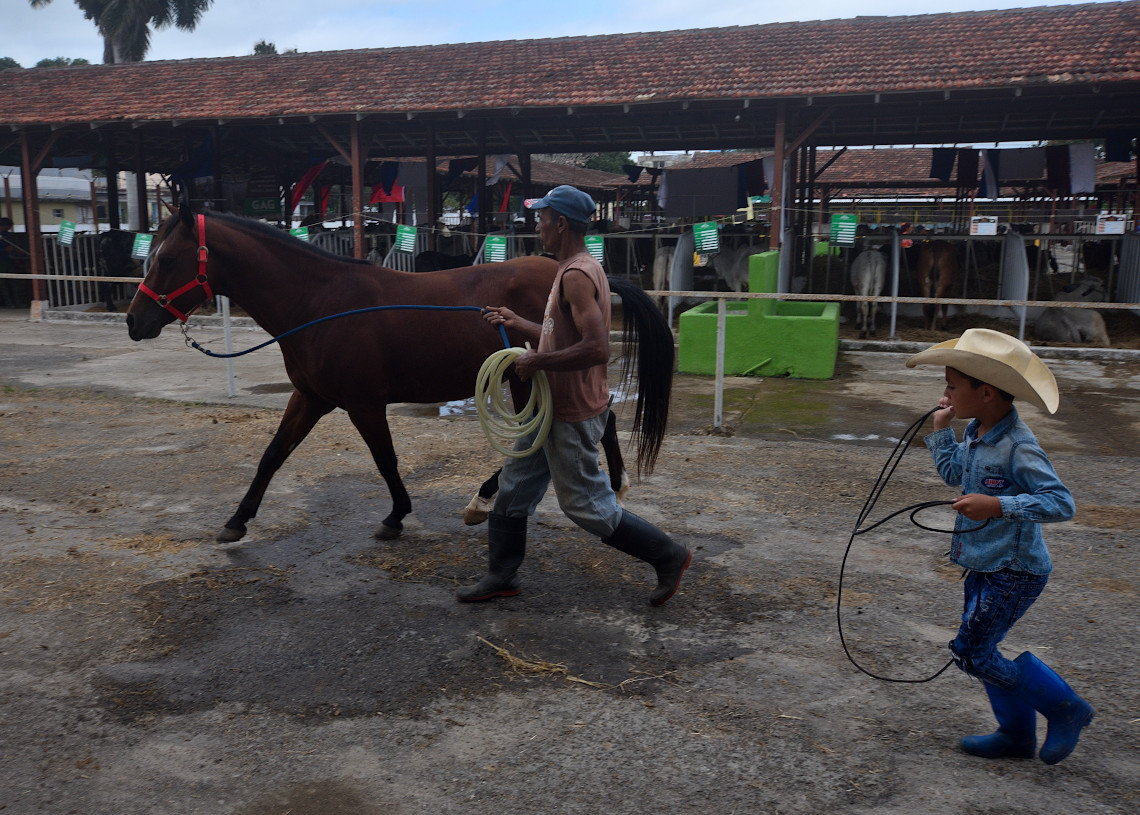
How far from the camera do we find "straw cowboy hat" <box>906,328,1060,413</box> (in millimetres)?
2324

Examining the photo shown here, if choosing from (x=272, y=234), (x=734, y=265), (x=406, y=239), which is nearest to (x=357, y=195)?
(x=406, y=239)

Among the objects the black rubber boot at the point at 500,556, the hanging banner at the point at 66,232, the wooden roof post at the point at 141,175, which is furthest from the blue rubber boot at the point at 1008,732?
the wooden roof post at the point at 141,175

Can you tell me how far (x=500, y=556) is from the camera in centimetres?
365

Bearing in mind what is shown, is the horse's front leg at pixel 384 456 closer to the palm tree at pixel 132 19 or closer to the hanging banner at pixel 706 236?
the hanging banner at pixel 706 236

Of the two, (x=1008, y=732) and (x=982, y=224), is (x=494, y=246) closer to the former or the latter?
(x=982, y=224)

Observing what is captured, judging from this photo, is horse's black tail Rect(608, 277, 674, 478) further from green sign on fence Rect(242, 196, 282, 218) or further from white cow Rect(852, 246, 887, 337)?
green sign on fence Rect(242, 196, 282, 218)

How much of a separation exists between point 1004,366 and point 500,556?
6.73 ft

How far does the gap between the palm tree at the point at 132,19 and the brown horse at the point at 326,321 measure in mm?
35157

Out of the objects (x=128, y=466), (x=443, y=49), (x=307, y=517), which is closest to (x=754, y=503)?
(x=307, y=517)

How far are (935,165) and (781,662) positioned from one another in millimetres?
17012

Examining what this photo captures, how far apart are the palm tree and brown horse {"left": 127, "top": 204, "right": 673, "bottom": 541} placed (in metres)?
35.2

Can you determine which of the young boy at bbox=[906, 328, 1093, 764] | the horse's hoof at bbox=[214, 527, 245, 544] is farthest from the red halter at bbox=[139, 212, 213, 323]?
the young boy at bbox=[906, 328, 1093, 764]

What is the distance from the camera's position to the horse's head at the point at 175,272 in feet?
14.3

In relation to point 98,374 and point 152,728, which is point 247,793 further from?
point 98,374
